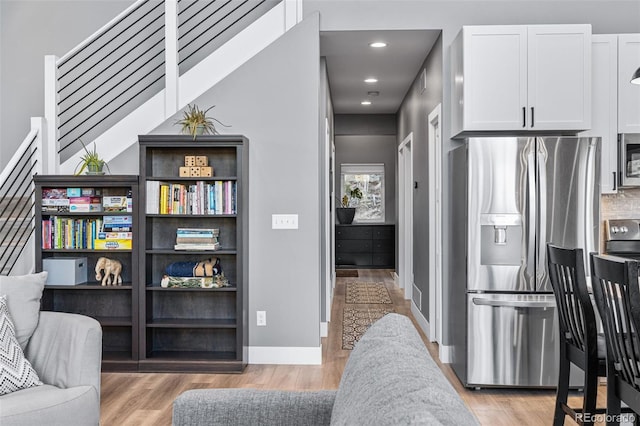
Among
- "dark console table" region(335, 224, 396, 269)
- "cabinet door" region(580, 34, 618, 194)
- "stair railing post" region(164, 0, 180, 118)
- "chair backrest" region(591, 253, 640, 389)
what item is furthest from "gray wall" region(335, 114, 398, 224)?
"chair backrest" region(591, 253, 640, 389)

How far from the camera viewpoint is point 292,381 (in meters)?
3.90

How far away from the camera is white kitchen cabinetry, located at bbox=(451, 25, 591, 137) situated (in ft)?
12.8

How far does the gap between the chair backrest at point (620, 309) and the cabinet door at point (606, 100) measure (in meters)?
2.40

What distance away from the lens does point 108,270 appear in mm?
4199

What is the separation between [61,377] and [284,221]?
2.25 metres

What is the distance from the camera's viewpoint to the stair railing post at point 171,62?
4.42m

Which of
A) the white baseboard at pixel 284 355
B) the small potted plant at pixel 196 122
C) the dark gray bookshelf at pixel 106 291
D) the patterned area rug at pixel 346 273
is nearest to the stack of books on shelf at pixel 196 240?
the dark gray bookshelf at pixel 106 291

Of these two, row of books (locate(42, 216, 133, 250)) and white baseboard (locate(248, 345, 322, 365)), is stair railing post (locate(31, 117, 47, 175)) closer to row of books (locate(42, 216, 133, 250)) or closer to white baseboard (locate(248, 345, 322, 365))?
row of books (locate(42, 216, 133, 250))

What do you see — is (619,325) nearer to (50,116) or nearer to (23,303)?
(23,303)

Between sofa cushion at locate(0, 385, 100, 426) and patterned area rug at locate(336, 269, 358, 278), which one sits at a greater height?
sofa cushion at locate(0, 385, 100, 426)

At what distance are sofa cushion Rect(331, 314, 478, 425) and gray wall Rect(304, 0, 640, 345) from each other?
10.3ft

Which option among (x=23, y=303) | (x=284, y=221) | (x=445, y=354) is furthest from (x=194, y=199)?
(x=445, y=354)

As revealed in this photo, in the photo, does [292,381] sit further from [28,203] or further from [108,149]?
[28,203]

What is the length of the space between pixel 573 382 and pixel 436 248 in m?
1.67
